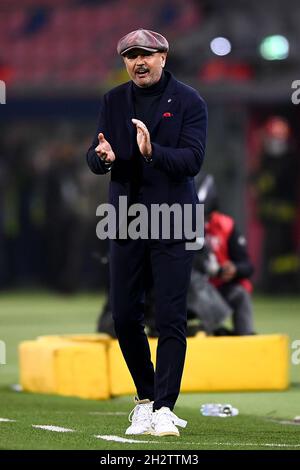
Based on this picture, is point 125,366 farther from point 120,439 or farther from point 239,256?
point 120,439

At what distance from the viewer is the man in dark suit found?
7.62 metres

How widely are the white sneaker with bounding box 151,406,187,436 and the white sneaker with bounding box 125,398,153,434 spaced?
0.33ft

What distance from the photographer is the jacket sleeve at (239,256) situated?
11867 millimetres

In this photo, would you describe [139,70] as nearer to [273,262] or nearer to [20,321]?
[20,321]

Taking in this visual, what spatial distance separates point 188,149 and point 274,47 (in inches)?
605

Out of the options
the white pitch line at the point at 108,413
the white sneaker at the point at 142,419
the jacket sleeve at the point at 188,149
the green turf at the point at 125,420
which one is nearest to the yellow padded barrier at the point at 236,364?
the green turf at the point at 125,420

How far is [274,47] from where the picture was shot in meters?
22.7

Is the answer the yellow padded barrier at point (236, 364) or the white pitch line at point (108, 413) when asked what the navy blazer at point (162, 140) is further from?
the yellow padded barrier at point (236, 364)

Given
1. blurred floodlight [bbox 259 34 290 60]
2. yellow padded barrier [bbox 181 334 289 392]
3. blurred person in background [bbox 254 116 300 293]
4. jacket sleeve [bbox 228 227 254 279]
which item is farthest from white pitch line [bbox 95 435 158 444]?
blurred floodlight [bbox 259 34 290 60]

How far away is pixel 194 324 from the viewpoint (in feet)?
38.4

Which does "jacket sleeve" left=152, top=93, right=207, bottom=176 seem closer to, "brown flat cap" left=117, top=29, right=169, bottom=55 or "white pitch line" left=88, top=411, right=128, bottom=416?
"brown flat cap" left=117, top=29, right=169, bottom=55

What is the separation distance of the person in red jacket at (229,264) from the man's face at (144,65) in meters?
4.15

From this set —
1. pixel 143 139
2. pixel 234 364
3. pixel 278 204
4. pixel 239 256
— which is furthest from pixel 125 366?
pixel 278 204

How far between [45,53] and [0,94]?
5049 millimetres
